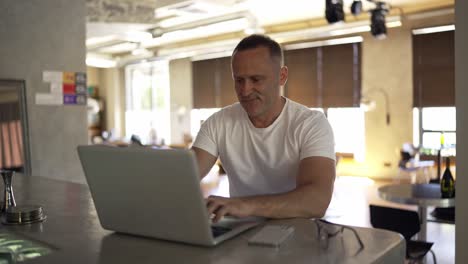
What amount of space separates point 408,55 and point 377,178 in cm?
291

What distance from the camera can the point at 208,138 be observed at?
2.15 metres

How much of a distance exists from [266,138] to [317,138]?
26cm

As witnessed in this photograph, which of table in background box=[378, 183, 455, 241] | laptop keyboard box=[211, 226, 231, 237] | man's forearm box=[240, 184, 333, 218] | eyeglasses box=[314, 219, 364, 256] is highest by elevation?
man's forearm box=[240, 184, 333, 218]

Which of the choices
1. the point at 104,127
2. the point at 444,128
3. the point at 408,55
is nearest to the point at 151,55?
the point at 104,127

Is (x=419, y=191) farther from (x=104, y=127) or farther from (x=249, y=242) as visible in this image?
(x=104, y=127)

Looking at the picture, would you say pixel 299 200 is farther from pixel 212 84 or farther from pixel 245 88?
pixel 212 84

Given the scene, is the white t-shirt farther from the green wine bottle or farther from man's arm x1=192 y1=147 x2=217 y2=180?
the green wine bottle

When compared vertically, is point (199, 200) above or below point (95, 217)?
above

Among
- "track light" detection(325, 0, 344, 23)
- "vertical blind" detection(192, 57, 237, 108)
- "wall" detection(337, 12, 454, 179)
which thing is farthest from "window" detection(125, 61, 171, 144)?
"track light" detection(325, 0, 344, 23)

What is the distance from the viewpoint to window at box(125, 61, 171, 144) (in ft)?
49.1

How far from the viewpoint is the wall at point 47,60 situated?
4512mm

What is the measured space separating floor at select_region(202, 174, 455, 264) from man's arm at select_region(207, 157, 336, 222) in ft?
5.27

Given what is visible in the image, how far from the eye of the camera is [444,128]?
9.79 metres

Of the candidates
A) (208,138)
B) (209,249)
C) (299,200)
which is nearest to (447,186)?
(208,138)
